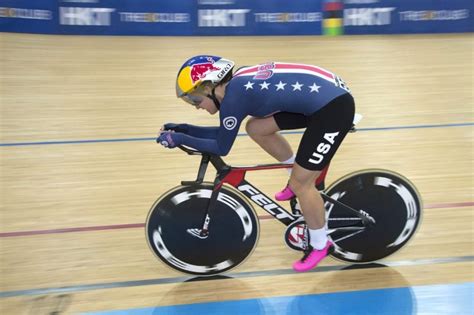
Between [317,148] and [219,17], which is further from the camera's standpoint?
[219,17]

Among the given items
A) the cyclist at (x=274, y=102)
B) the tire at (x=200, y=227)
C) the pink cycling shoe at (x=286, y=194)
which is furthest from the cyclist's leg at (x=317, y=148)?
the tire at (x=200, y=227)

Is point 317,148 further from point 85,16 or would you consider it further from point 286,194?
point 85,16

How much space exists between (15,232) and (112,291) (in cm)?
98

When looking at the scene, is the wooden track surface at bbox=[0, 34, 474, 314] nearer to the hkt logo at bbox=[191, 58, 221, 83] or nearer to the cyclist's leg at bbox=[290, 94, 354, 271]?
the cyclist's leg at bbox=[290, 94, 354, 271]

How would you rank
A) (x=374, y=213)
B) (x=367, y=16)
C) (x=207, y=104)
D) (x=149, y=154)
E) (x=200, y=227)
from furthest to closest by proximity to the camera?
(x=367, y=16)
(x=149, y=154)
(x=374, y=213)
(x=200, y=227)
(x=207, y=104)

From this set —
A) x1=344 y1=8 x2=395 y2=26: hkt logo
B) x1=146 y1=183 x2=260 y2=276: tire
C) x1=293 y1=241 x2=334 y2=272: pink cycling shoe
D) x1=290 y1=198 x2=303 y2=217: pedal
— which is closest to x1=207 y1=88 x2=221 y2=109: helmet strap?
x1=146 y1=183 x2=260 y2=276: tire

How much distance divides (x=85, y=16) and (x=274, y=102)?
7.26m

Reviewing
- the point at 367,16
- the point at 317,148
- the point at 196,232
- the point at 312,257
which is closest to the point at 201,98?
the point at 317,148

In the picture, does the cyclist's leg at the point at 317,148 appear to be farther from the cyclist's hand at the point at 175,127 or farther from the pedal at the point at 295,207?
the cyclist's hand at the point at 175,127

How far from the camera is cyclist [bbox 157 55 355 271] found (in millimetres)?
2664

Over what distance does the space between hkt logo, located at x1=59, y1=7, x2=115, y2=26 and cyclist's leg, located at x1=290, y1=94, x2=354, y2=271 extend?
7265mm

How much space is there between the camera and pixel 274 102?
2.70m

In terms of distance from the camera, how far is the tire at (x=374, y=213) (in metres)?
3.03

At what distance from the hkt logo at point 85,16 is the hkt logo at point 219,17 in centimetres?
148
